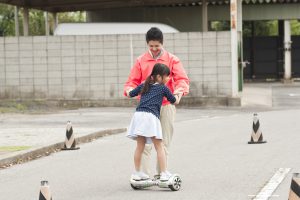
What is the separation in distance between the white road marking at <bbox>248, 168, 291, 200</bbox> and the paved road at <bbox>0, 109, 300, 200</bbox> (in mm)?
72

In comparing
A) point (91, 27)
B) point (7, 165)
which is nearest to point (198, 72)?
point (91, 27)

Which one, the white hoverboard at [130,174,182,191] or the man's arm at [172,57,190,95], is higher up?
the man's arm at [172,57,190,95]

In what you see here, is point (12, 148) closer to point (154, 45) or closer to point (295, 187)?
point (154, 45)

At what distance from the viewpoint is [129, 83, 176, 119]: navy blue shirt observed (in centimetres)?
949

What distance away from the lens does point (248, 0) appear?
119 feet

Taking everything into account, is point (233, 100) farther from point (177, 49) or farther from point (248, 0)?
point (248, 0)

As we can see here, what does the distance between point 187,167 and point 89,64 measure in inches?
538

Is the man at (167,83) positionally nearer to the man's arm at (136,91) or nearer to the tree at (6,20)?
the man's arm at (136,91)

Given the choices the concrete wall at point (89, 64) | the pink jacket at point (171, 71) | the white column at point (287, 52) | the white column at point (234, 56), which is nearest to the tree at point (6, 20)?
the white column at point (287, 52)

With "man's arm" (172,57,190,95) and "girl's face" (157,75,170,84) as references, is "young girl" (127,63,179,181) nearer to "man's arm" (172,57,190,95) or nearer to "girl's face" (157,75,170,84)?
"girl's face" (157,75,170,84)

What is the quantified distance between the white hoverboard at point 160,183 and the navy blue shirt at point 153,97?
0.76 metres

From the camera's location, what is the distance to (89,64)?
982 inches

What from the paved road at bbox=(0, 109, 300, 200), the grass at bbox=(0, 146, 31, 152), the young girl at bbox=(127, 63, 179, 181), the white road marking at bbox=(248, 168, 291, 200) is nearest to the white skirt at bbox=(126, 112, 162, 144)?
the young girl at bbox=(127, 63, 179, 181)

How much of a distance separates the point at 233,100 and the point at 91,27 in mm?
6406
